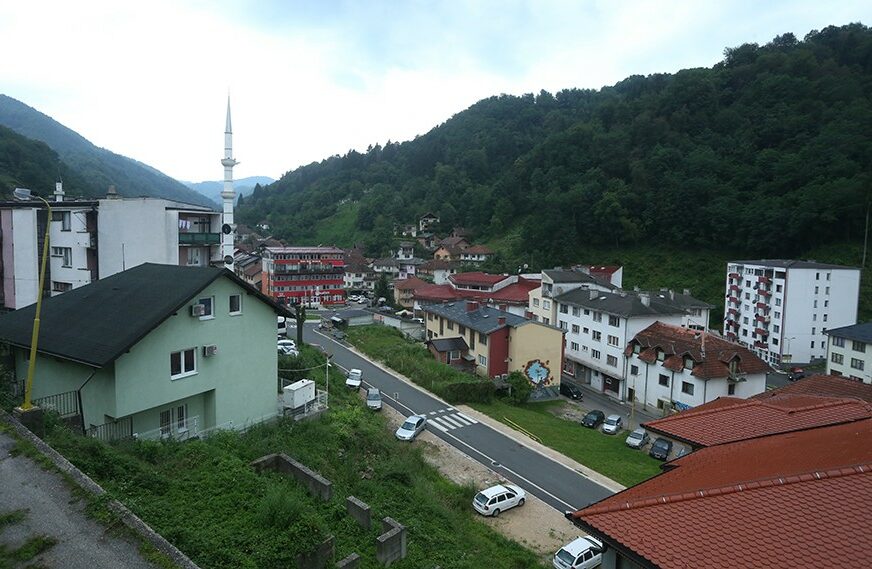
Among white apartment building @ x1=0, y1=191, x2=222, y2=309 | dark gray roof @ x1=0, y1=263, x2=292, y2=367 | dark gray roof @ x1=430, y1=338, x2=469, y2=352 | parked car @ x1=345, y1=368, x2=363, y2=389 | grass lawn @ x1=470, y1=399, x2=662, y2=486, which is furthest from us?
dark gray roof @ x1=430, y1=338, x2=469, y2=352

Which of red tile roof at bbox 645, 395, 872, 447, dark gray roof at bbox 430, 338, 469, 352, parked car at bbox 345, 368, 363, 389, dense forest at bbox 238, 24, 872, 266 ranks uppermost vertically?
dense forest at bbox 238, 24, 872, 266

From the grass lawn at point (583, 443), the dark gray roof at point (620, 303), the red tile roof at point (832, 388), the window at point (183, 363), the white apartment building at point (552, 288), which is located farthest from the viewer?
the white apartment building at point (552, 288)

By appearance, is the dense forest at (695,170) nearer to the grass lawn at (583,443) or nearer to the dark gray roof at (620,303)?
the dark gray roof at (620,303)

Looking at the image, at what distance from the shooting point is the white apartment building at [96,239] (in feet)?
80.7

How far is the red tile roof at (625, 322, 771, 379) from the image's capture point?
97.2 ft

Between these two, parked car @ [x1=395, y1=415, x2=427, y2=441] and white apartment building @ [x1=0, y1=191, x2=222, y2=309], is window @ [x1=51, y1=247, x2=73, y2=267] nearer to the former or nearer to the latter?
white apartment building @ [x1=0, y1=191, x2=222, y2=309]

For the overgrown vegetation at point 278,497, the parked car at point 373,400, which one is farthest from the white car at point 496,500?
the parked car at point 373,400

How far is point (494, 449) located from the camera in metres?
22.4

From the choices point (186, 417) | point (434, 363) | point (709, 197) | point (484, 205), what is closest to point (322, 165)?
point (484, 205)

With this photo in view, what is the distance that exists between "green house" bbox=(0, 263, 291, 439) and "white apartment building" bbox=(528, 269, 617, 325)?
3206 centimetres

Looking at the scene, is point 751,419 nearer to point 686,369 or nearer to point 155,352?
point 155,352

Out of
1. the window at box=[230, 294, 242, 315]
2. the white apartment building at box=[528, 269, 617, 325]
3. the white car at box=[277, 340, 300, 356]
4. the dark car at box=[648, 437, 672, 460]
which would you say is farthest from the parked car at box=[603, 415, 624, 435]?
the window at box=[230, 294, 242, 315]

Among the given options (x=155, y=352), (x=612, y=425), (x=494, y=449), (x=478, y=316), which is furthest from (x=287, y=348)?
(x=612, y=425)

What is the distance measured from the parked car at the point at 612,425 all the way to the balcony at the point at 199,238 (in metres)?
23.4
